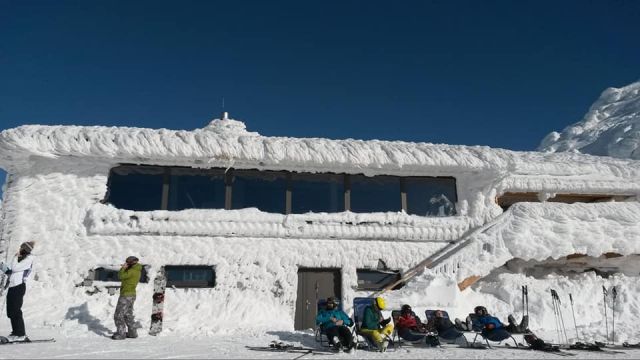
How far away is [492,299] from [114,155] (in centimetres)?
1025

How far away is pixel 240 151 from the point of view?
1221 centimetres

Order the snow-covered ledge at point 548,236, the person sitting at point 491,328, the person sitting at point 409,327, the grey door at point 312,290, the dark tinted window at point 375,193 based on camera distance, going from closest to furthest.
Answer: the person sitting at point 409,327
the person sitting at point 491,328
the grey door at point 312,290
the snow-covered ledge at point 548,236
the dark tinted window at point 375,193

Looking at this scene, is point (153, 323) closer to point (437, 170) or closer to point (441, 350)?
point (441, 350)

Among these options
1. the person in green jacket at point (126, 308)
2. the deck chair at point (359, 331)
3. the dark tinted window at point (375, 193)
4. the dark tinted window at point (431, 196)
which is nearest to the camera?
the deck chair at point (359, 331)

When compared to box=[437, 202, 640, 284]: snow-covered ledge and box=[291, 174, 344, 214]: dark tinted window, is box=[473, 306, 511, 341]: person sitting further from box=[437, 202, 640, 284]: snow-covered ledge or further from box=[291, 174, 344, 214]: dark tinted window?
box=[291, 174, 344, 214]: dark tinted window

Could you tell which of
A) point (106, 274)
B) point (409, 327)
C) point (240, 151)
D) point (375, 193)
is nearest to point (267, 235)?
point (240, 151)

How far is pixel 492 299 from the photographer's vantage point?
11.9 metres

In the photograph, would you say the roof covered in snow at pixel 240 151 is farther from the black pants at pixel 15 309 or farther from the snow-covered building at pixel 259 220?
the black pants at pixel 15 309

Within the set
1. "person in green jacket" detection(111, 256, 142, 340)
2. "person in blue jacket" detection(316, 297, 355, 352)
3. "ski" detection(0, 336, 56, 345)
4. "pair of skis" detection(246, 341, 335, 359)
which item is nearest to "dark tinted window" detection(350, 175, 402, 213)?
"person in blue jacket" detection(316, 297, 355, 352)

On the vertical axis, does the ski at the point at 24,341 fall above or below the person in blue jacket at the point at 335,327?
below

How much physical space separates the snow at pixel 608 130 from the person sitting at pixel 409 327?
141 feet

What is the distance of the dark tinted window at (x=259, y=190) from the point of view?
12.6 metres

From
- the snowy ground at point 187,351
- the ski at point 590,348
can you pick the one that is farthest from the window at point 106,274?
the ski at point 590,348

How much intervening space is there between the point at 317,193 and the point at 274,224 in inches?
62.0
